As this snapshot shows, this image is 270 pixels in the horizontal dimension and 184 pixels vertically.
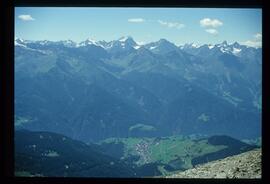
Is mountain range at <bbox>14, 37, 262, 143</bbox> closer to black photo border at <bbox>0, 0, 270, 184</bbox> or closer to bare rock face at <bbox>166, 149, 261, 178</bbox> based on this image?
bare rock face at <bbox>166, 149, 261, 178</bbox>

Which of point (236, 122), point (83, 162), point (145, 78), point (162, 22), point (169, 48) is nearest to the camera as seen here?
point (83, 162)

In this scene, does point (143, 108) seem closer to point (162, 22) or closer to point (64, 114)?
point (64, 114)

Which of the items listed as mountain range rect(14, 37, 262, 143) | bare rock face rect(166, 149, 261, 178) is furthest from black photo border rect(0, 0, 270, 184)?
mountain range rect(14, 37, 262, 143)
